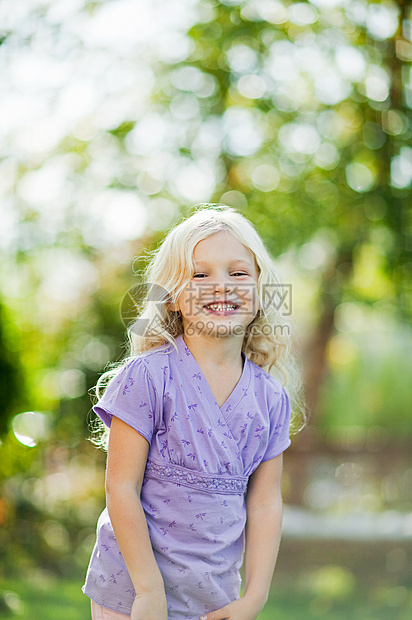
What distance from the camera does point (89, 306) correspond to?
201 inches

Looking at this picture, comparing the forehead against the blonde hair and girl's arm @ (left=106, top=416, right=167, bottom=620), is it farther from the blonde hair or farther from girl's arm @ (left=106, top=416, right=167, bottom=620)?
girl's arm @ (left=106, top=416, right=167, bottom=620)

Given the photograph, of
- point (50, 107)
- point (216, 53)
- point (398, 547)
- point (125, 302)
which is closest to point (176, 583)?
point (125, 302)

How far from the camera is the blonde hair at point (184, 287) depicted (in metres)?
1.38

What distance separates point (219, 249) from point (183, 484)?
47 centimetres

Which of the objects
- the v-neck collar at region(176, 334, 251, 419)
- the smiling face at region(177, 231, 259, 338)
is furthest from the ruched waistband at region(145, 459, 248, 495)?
the smiling face at region(177, 231, 259, 338)

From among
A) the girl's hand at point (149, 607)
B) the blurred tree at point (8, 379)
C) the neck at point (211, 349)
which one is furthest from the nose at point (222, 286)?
the blurred tree at point (8, 379)

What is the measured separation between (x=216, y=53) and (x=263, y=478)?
12.0ft

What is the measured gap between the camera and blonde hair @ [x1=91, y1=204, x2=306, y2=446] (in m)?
1.38

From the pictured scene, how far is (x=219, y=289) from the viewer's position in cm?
134

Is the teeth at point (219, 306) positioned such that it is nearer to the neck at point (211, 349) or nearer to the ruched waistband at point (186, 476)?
the neck at point (211, 349)

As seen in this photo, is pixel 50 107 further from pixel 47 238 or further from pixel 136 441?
pixel 136 441
